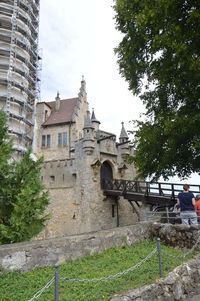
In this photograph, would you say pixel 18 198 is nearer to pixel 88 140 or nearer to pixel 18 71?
pixel 88 140

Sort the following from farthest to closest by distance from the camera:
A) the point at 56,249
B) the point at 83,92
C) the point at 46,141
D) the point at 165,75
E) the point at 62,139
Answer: the point at 83,92, the point at 46,141, the point at 62,139, the point at 165,75, the point at 56,249

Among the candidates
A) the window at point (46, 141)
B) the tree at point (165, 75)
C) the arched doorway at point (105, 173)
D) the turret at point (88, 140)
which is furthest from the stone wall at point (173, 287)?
the window at point (46, 141)

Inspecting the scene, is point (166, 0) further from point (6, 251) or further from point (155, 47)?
point (6, 251)

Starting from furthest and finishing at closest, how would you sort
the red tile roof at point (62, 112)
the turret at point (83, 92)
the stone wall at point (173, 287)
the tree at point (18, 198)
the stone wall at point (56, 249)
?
1. the turret at point (83, 92)
2. the red tile roof at point (62, 112)
3. the tree at point (18, 198)
4. the stone wall at point (56, 249)
5. the stone wall at point (173, 287)

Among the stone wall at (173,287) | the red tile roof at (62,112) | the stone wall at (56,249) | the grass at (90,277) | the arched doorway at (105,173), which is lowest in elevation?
the stone wall at (173,287)

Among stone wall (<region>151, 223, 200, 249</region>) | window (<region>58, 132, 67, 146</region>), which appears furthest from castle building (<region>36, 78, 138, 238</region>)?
stone wall (<region>151, 223, 200, 249</region>)

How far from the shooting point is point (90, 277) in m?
6.02

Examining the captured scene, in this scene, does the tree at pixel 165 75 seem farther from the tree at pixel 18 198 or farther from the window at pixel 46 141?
the window at pixel 46 141

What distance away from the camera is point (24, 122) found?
3209 centimetres

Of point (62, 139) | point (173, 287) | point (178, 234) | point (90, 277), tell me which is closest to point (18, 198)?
point (178, 234)

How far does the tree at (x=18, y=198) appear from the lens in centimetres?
1158

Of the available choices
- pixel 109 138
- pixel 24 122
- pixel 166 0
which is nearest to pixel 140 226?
pixel 166 0

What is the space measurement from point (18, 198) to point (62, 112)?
1033 inches

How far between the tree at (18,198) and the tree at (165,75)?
4.79 m
